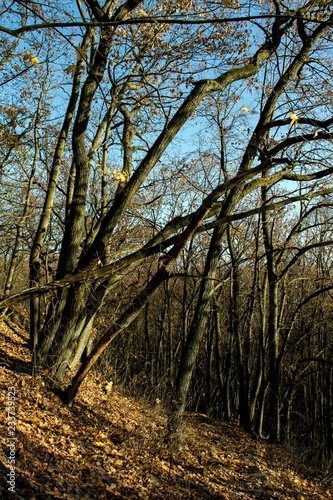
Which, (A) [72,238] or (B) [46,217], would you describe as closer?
(A) [72,238]

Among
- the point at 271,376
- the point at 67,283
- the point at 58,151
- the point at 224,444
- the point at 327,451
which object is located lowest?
the point at 327,451

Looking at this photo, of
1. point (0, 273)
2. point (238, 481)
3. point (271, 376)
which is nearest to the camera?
point (238, 481)

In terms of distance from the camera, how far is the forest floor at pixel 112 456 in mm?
4852

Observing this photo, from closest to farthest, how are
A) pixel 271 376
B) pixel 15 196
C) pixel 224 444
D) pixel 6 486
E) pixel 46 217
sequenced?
pixel 6 486, pixel 46 217, pixel 224 444, pixel 271 376, pixel 15 196

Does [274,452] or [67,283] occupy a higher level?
[67,283]

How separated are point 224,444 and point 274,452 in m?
1.45

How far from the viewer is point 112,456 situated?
5996 millimetres

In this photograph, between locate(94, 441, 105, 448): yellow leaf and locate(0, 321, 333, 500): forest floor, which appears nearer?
locate(0, 321, 333, 500): forest floor

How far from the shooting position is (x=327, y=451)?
18.4m

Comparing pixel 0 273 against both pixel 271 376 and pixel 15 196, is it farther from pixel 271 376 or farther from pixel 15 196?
pixel 271 376

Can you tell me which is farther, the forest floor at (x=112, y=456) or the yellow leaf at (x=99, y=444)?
the yellow leaf at (x=99, y=444)

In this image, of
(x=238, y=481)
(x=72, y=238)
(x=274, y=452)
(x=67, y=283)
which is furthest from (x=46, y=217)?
(x=274, y=452)

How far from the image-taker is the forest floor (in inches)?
191

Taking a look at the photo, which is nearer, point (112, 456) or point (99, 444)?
point (112, 456)
